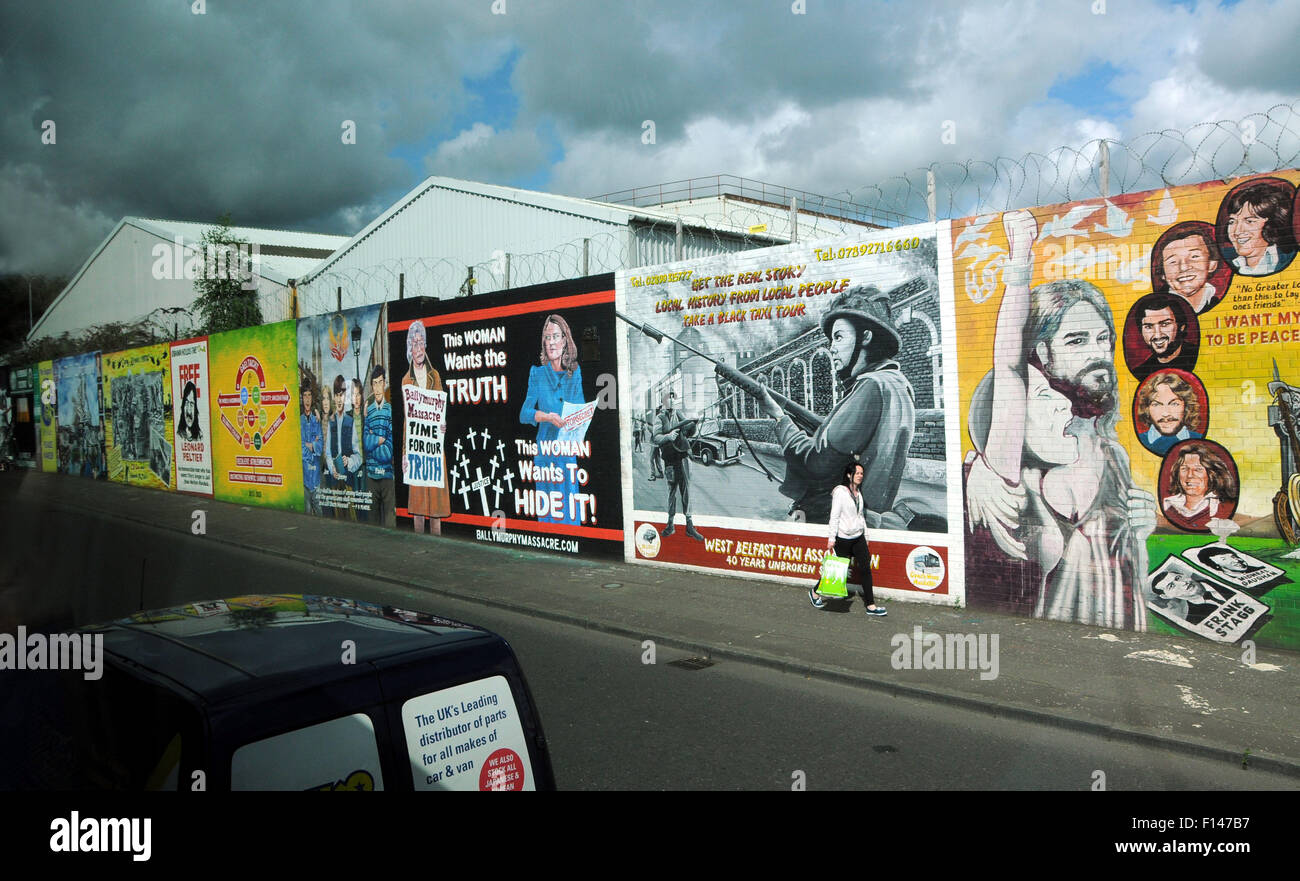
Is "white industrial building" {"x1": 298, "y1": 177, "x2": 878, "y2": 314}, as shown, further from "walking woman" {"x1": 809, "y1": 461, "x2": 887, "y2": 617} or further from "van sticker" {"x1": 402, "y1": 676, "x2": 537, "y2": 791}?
"van sticker" {"x1": 402, "y1": 676, "x2": 537, "y2": 791}

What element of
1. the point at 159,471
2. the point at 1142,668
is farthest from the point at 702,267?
the point at 159,471

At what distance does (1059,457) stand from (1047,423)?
0.37 meters

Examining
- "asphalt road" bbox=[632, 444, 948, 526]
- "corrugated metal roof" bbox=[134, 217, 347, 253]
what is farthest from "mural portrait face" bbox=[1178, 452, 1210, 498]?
"corrugated metal roof" bbox=[134, 217, 347, 253]

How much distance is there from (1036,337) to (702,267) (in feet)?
15.2

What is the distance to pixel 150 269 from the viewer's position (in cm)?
4106

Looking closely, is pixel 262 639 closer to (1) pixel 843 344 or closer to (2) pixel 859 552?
(2) pixel 859 552

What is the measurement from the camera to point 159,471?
26531 mm

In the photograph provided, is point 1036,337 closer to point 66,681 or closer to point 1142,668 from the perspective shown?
point 1142,668

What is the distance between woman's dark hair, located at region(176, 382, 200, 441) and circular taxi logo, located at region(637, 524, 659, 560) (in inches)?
635

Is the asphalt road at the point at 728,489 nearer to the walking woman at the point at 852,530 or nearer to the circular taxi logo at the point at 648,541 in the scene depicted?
the circular taxi logo at the point at 648,541
